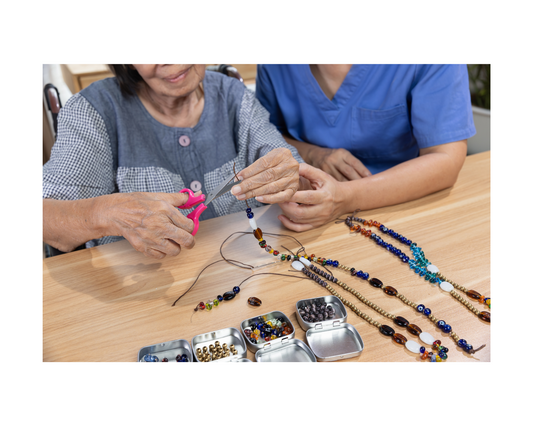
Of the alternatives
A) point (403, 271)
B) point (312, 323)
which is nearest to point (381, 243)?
point (403, 271)

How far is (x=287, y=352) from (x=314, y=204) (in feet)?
1.61

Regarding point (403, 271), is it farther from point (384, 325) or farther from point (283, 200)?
point (283, 200)

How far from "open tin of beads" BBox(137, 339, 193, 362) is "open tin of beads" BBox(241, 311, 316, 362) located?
0.13 metres

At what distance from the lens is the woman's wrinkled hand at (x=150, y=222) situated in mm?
1007

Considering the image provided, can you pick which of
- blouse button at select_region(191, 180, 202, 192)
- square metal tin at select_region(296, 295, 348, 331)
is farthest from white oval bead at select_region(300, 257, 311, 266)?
blouse button at select_region(191, 180, 202, 192)

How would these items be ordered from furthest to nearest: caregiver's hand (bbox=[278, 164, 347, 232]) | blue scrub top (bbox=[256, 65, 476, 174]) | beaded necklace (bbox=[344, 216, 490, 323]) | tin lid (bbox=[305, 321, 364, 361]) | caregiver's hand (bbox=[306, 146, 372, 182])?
1. caregiver's hand (bbox=[306, 146, 372, 182])
2. blue scrub top (bbox=[256, 65, 476, 174])
3. caregiver's hand (bbox=[278, 164, 347, 232])
4. beaded necklace (bbox=[344, 216, 490, 323])
5. tin lid (bbox=[305, 321, 364, 361])

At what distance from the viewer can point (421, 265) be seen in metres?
1.09

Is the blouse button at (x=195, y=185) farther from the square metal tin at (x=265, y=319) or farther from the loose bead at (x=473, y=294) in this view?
the loose bead at (x=473, y=294)

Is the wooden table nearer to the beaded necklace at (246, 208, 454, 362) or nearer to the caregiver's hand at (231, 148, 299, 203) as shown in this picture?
the beaded necklace at (246, 208, 454, 362)

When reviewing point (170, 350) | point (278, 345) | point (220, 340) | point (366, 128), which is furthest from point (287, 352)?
point (366, 128)

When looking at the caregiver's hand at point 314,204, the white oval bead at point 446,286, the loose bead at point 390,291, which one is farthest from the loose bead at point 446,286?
the caregiver's hand at point 314,204

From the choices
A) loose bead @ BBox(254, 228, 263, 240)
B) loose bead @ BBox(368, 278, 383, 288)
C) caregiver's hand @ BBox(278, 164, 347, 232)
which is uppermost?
caregiver's hand @ BBox(278, 164, 347, 232)

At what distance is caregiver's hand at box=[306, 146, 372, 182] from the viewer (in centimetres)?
155

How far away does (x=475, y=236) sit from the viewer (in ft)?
3.89
